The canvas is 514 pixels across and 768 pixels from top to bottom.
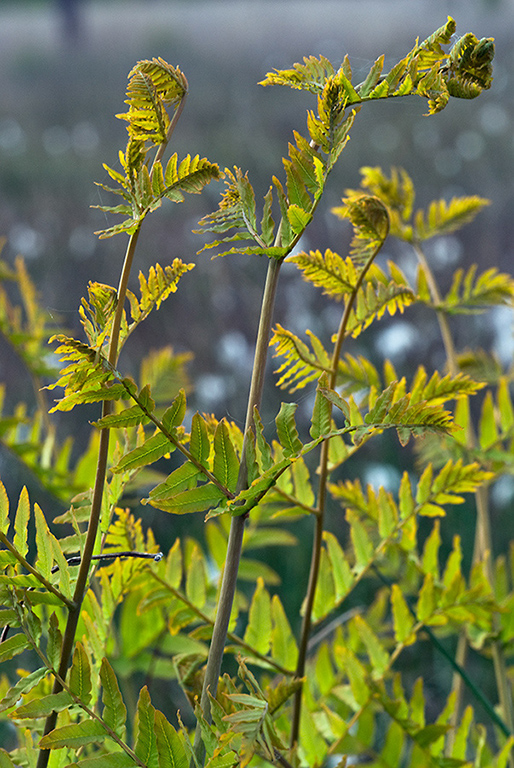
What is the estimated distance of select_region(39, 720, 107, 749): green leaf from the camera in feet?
0.77

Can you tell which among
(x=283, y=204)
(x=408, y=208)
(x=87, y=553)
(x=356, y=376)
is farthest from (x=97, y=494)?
(x=408, y=208)

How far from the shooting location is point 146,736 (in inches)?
9.7

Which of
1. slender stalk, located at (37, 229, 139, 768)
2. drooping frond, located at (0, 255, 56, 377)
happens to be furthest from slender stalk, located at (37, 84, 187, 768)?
drooping frond, located at (0, 255, 56, 377)

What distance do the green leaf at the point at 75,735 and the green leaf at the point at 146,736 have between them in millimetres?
14

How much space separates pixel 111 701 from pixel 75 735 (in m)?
0.02

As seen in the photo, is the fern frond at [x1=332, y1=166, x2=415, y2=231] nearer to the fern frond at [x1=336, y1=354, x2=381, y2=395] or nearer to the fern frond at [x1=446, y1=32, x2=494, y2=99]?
the fern frond at [x1=336, y1=354, x2=381, y2=395]

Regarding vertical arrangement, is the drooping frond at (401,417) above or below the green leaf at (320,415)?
below

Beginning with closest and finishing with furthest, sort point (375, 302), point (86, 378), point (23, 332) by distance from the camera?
point (86, 378) < point (375, 302) < point (23, 332)

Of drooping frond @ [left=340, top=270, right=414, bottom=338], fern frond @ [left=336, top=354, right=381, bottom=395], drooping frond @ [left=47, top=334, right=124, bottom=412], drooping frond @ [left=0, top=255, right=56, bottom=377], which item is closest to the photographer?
drooping frond @ [left=47, top=334, right=124, bottom=412]

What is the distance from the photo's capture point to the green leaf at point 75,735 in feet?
0.77

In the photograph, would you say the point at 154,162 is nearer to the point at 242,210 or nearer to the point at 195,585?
the point at 242,210

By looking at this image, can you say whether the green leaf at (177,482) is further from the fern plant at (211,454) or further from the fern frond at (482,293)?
the fern frond at (482,293)

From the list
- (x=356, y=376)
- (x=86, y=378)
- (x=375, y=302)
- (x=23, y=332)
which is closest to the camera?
(x=86, y=378)

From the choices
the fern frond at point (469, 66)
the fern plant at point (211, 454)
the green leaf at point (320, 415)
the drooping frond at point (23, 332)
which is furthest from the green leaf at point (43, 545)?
the drooping frond at point (23, 332)
